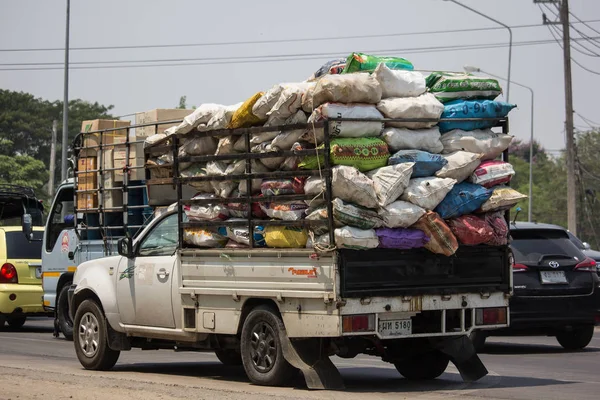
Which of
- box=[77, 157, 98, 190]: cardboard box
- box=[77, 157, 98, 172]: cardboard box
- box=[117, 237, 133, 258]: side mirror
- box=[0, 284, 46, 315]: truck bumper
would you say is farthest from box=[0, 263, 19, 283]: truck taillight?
box=[117, 237, 133, 258]: side mirror

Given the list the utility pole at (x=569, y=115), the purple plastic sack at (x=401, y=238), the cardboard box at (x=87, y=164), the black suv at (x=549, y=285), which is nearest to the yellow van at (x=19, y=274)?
the cardboard box at (x=87, y=164)

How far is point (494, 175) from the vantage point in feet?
37.3

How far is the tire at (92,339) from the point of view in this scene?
13289 mm

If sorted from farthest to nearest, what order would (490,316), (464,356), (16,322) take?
1. (16,322)
2. (464,356)
3. (490,316)

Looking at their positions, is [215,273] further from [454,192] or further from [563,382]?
[563,382]

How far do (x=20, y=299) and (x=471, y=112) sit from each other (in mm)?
11505

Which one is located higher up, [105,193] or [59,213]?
[105,193]

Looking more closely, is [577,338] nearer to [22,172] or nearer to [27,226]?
[27,226]

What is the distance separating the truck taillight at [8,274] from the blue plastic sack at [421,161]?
11.5 meters

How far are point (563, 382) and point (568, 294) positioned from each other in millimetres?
3868

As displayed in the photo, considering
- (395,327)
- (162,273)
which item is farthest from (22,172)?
(395,327)

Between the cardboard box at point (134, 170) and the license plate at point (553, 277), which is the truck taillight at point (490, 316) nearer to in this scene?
the license plate at point (553, 277)

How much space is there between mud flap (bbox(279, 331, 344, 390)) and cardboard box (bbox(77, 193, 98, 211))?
243 inches

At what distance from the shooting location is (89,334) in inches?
534
